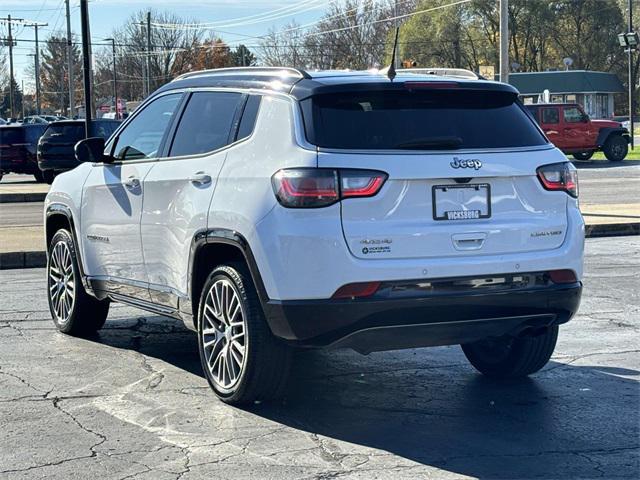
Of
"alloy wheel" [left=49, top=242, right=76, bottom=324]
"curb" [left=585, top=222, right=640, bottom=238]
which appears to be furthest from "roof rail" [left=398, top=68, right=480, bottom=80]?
"curb" [left=585, top=222, right=640, bottom=238]

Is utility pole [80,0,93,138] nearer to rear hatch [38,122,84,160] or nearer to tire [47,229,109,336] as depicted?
rear hatch [38,122,84,160]

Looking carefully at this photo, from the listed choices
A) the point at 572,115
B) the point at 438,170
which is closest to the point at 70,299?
the point at 438,170

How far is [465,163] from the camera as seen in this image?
5.51m

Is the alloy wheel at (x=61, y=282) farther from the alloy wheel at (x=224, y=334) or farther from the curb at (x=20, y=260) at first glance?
the curb at (x=20, y=260)

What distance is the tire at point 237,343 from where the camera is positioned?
5641mm

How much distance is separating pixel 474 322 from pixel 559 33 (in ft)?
264

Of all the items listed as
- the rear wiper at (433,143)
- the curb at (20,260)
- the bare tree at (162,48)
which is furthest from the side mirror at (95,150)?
the bare tree at (162,48)

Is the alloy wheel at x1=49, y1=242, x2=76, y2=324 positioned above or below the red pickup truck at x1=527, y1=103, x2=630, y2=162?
below

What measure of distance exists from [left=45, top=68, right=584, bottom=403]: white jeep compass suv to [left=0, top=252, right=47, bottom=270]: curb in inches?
254

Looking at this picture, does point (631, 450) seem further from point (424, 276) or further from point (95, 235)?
point (95, 235)

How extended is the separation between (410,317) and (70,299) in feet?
12.2

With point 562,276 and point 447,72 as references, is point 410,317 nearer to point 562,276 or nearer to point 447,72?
point 562,276

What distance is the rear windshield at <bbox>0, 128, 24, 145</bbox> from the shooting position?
30453 mm

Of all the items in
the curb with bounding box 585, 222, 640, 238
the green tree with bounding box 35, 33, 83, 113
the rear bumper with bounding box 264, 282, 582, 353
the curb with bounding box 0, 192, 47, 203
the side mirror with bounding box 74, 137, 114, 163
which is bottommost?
→ the curb with bounding box 585, 222, 640, 238
